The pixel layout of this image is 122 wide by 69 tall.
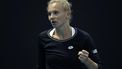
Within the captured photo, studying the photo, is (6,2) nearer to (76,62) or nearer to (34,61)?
(34,61)

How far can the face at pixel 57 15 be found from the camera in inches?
60.4

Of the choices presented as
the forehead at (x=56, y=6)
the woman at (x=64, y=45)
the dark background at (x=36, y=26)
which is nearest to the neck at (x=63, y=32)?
the woman at (x=64, y=45)

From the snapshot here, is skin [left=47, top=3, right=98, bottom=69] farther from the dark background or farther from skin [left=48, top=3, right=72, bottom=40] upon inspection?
the dark background

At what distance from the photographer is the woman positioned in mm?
1512

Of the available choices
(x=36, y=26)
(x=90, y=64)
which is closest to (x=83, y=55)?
(x=90, y=64)

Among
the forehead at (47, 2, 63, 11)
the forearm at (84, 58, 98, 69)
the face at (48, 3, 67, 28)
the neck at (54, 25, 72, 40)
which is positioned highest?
the forehead at (47, 2, 63, 11)

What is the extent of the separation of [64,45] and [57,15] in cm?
16

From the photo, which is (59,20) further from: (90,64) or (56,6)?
(90,64)

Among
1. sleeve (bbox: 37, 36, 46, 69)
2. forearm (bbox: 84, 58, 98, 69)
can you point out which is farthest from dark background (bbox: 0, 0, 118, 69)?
forearm (bbox: 84, 58, 98, 69)

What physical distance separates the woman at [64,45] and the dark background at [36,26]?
1275 mm

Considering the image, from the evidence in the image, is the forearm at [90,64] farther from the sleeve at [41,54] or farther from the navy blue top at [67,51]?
the sleeve at [41,54]

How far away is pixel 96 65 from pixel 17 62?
151cm

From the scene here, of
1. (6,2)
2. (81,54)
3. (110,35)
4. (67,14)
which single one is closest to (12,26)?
(6,2)

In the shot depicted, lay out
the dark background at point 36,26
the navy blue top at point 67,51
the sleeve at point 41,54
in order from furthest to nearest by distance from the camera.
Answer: the dark background at point 36,26 < the sleeve at point 41,54 < the navy blue top at point 67,51
